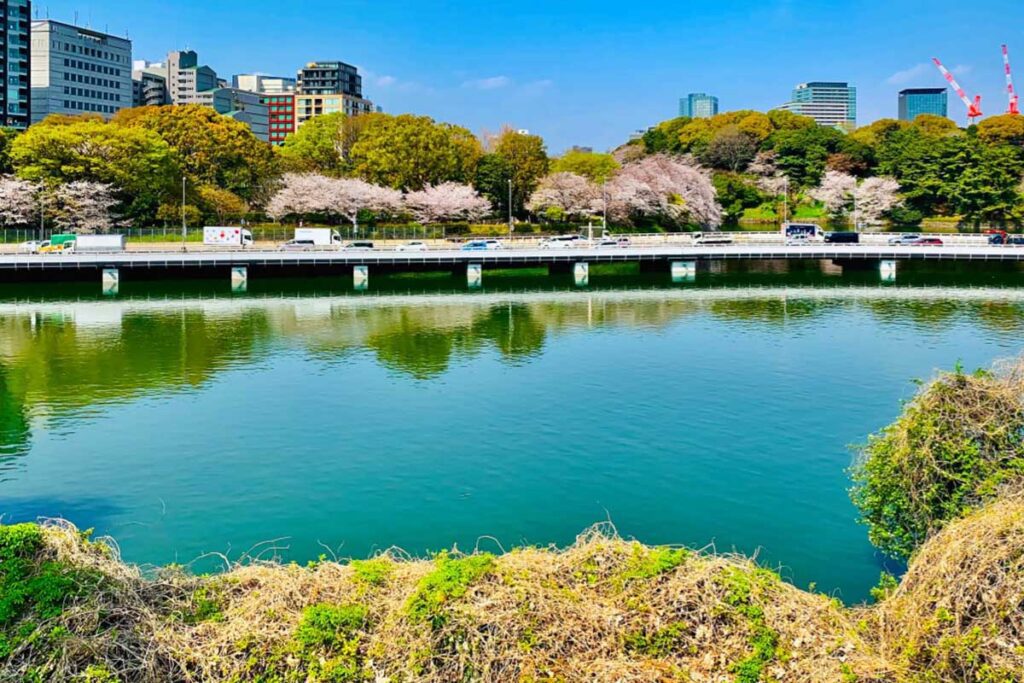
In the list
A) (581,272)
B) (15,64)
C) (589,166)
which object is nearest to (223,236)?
(581,272)

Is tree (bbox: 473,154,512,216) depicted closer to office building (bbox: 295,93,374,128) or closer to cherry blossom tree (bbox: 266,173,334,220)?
cherry blossom tree (bbox: 266,173,334,220)

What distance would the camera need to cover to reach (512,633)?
9203mm

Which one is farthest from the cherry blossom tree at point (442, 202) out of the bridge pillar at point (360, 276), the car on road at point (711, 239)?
the car on road at point (711, 239)

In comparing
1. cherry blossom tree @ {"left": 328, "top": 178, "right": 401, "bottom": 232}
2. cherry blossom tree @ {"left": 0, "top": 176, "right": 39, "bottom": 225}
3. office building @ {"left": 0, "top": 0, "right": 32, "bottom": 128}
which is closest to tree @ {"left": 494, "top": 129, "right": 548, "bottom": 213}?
cherry blossom tree @ {"left": 328, "top": 178, "right": 401, "bottom": 232}

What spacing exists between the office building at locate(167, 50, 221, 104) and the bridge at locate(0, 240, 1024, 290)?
115 meters

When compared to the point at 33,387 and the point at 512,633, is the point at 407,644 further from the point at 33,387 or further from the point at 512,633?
the point at 33,387

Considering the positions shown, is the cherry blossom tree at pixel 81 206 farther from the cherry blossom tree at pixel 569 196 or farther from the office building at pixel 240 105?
the office building at pixel 240 105

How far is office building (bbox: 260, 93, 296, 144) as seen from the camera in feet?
552

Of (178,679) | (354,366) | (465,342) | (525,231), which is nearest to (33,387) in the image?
(354,366)

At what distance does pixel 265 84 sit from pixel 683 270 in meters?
143

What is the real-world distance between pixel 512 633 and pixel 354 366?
23.7m

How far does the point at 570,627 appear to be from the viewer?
9.31 meters

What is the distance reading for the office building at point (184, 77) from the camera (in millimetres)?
162750

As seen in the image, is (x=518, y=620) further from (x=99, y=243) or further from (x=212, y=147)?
(x=212, y=147)
